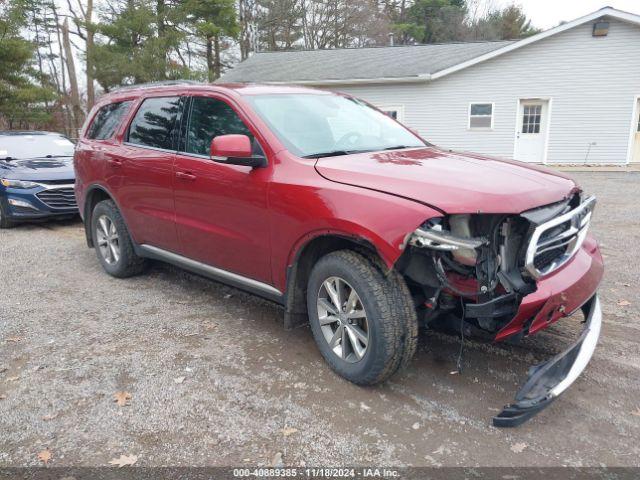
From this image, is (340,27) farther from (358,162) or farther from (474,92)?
(358,162)

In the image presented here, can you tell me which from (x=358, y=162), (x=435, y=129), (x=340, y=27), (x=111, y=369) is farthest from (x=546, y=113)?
(x=340, y=27)

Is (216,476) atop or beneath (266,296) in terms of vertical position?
beneath

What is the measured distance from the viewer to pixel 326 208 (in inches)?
121

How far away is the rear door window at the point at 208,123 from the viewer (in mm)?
3855

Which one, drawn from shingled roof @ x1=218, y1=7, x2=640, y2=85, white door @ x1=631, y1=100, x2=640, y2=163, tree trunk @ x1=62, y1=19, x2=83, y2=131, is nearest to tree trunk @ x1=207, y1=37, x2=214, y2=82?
shingled roof @ x1=218, y1=7, x2=640, y2=85

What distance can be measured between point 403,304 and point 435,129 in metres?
16.1

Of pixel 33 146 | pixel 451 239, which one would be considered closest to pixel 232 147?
pixel 451 239

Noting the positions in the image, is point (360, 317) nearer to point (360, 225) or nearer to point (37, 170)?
point (360, 225)

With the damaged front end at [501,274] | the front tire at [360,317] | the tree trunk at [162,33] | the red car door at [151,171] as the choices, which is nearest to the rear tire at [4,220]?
the red car door at [151,171]

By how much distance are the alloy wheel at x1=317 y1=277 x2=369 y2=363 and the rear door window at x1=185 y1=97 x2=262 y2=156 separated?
135cm

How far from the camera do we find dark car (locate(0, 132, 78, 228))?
7902mm

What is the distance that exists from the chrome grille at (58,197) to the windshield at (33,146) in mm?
1220

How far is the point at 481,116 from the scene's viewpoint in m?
17.5

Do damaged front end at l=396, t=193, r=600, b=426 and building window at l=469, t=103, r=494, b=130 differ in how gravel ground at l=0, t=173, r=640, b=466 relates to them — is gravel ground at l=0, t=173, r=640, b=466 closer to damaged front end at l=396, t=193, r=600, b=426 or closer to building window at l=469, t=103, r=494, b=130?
damaged front end at l=396, t=193, r=600, b=426
